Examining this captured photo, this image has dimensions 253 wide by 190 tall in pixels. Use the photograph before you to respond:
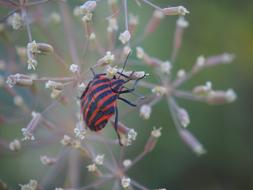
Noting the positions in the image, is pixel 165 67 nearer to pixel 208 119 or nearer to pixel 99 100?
pixel 99 100

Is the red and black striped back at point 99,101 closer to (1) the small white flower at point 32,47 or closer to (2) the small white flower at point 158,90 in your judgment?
(1) the small white flower at point 32,47

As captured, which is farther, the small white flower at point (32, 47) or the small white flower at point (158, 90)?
the small white flower at point (158, 90)

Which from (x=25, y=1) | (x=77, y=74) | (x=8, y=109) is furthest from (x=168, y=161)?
(x=25, y=1)

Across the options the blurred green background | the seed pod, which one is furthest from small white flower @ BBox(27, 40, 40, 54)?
the blurred green background

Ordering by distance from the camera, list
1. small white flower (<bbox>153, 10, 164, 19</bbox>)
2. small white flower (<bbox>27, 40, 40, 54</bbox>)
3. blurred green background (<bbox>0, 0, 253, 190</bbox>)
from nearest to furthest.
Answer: small white flower (<bbox>27, 40, 40, 54</bbox>), small white flower (<bbox>153, 10, 164, 19</bbox>), blurred green background (<bbox>0, 0, 253, 190</bbox>)

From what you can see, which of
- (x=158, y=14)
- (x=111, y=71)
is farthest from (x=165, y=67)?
(x=111, y=71)

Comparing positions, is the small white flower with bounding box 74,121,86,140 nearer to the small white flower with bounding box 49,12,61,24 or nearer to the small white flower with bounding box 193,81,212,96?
the small white flower with bounding box 193,81,212,96

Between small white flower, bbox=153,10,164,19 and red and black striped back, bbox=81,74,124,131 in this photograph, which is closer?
red and black striped back, bbox=81,74,124,131

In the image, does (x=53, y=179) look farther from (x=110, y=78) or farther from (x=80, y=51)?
(x=110, y=78)

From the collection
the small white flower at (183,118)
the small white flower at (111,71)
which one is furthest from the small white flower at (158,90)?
the small white flower at (111,71)
